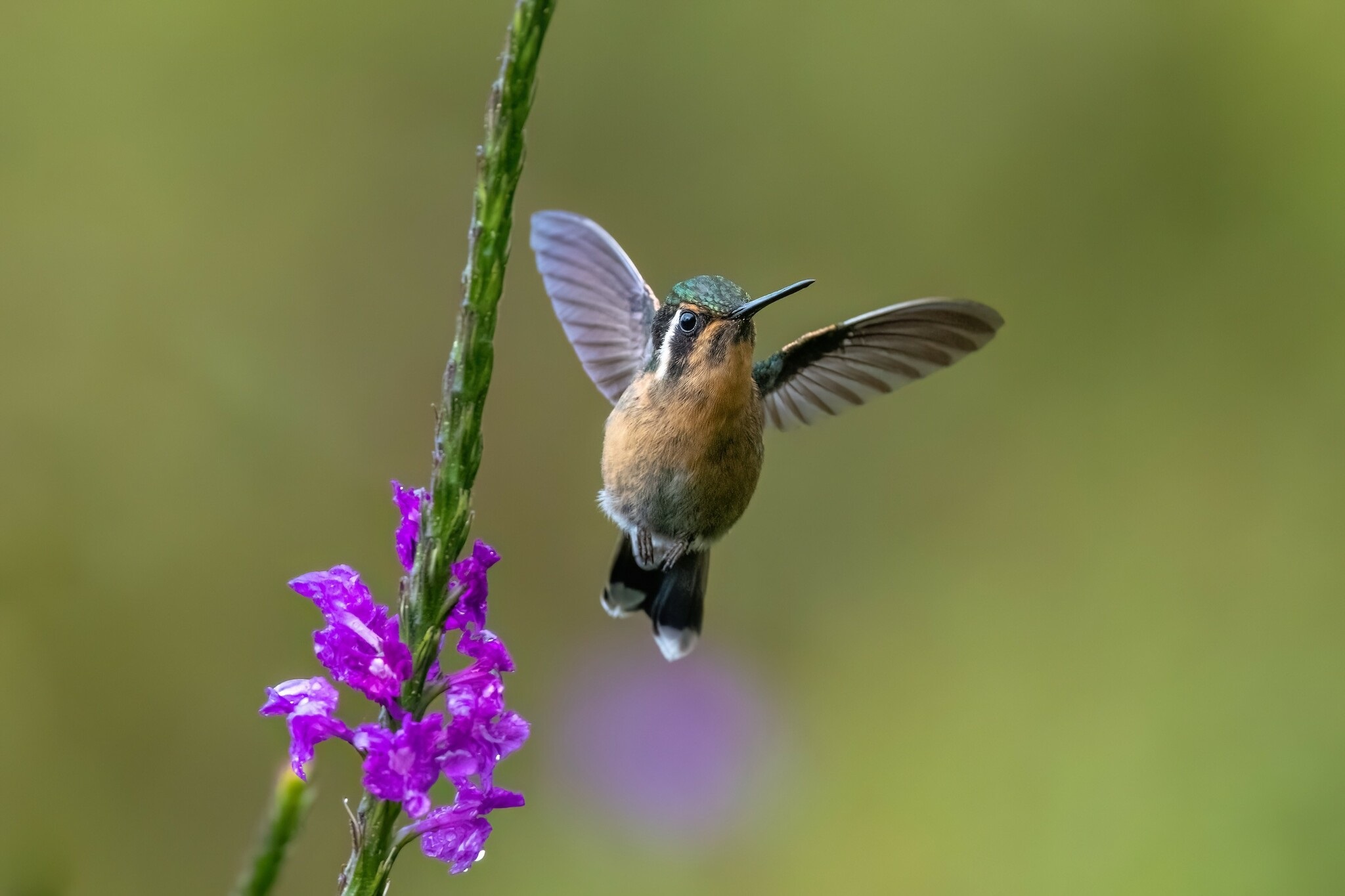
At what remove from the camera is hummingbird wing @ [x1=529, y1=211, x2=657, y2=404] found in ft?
11.6

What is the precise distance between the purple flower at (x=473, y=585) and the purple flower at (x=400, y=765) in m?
0.20

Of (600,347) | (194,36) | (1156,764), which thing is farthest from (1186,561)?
(194,36)

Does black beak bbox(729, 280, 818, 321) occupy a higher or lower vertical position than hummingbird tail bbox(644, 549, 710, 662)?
higher

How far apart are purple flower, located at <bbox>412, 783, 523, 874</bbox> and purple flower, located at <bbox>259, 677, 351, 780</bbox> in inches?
9.4

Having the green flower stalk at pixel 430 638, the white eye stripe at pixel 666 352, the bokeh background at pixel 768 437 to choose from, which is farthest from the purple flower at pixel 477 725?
the bokeh background at pixel 768 437

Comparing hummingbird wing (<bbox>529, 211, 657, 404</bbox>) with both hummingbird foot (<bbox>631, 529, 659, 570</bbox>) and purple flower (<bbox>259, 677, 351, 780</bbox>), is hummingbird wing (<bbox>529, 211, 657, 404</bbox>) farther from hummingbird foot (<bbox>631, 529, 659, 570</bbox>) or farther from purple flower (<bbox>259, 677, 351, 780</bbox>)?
purple flower (<bbox>259, 677, 351, 780</bbox>)

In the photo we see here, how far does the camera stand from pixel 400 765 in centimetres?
157

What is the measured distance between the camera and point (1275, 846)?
4.65m

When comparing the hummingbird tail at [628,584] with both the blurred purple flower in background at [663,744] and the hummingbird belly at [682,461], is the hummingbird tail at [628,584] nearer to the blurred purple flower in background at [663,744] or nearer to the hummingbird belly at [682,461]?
the hummingbird belly at [682,461]

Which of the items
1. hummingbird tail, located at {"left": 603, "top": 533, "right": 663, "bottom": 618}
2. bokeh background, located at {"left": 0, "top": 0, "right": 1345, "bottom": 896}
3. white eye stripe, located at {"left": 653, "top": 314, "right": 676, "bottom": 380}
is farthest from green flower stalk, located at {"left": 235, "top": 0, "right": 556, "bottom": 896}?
bokeh background, located at {"left": 0, "top": 0, "right": 1345, "bottom": 896}

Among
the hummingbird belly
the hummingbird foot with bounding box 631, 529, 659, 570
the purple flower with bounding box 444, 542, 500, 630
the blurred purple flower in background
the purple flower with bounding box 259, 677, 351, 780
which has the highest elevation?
the hummingbird belly

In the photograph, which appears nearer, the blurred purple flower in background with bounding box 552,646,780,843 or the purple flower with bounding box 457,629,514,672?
Answer: the purple flower with bounding box 457,629,514,672

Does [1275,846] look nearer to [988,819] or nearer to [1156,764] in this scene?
[1156,764]

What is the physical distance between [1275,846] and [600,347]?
3.47m
